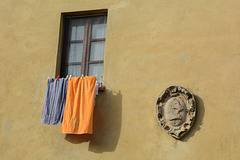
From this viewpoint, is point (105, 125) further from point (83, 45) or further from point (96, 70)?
point (83, 45)

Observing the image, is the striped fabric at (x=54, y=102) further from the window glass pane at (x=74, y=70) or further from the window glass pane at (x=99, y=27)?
the window glass pane at (x=99, y=27)

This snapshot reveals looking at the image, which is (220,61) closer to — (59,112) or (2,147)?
(59,112)

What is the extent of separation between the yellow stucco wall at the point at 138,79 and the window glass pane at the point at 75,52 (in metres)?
0.35

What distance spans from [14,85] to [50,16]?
173 cm

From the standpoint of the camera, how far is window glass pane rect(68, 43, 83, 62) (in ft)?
33.0

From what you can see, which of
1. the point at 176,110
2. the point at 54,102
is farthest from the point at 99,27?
the point at 176,110

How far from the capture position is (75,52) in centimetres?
1012

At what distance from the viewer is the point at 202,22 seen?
9.11 metres

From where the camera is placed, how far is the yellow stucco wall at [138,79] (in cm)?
850

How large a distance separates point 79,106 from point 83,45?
1590 mm

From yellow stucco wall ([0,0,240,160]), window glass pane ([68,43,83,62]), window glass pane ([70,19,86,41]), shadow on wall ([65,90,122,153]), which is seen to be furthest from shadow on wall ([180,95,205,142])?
window glass pane ([70,19,86,41])

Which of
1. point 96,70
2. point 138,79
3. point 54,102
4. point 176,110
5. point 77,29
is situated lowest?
point 176,110

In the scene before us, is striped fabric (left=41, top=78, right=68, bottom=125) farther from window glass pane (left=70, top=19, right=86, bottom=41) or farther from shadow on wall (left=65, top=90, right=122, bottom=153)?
window glass pane (left=70, top=19, right=86, bottom=41)

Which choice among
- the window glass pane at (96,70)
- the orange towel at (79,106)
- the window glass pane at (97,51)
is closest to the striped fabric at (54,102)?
the orange towel at (79,106)
